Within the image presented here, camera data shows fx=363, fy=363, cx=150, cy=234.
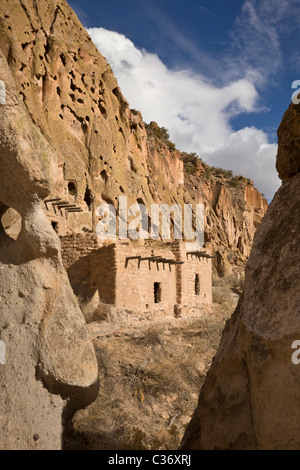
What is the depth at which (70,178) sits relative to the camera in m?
17.7

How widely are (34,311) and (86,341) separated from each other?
568mm

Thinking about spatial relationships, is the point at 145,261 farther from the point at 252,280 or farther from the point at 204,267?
the point at 252,280

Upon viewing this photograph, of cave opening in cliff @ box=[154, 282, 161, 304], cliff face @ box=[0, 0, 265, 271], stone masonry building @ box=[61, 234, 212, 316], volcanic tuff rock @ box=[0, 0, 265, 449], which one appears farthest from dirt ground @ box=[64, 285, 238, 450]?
cliff face @ box=[0, 0, 265, 271]

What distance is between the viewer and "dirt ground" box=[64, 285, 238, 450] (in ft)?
15.5

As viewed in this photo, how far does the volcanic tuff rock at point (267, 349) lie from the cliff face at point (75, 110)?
1245cm

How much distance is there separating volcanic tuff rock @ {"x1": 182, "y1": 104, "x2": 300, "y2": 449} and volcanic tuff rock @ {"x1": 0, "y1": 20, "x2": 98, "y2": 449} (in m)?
1.16

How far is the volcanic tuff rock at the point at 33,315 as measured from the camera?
3006mm

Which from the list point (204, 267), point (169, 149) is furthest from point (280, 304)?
point (169, 149)

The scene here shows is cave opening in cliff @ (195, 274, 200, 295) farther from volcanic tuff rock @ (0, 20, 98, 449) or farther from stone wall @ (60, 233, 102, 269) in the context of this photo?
volcanic tuff rock @ (0, 20, 98, 449)

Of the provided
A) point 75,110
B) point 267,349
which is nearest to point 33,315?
point 267,349

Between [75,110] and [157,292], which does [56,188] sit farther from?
[157,292]

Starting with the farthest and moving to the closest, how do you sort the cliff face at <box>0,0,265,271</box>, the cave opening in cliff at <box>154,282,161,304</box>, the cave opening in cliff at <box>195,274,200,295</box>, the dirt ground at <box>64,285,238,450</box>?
1. the cliff face at <box>0,0,265,271</box>
2. the cave opening in cliff at <box>195,274,200,295</box>
3. the cave opening in cliff at <box>154,282,161,304</box>
4. the dirt ground at <box>64,285,238,450</box>

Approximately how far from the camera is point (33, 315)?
3338mm

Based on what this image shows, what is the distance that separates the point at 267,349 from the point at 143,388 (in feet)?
16.3
